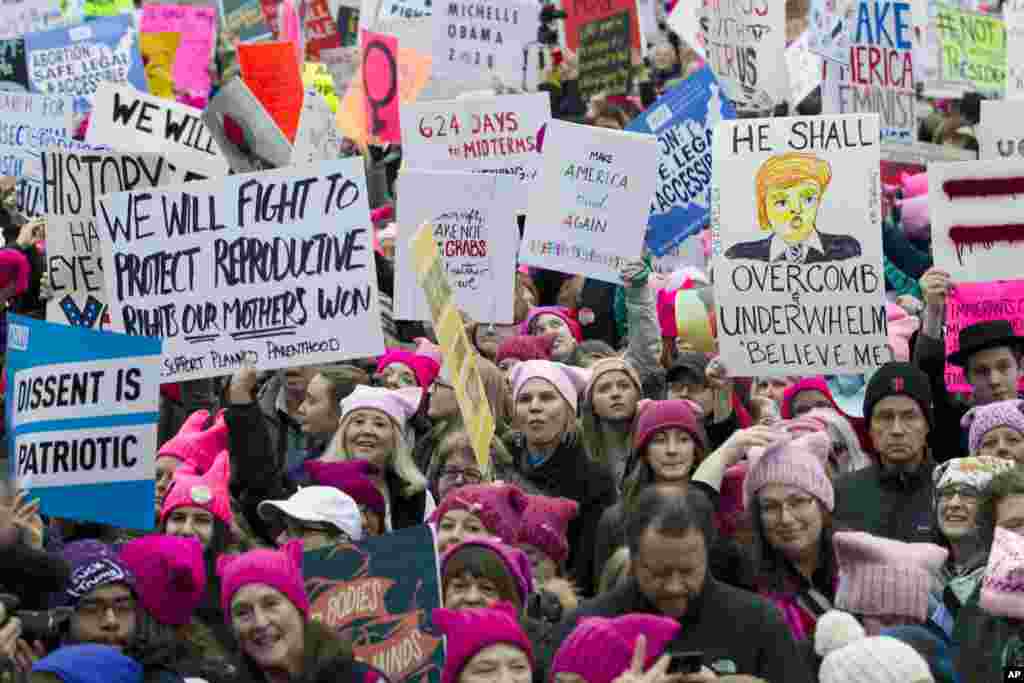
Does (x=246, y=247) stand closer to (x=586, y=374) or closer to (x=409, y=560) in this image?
(x=586, y=374)

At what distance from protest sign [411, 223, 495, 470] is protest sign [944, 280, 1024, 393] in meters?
2.19

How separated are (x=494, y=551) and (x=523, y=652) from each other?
0.92 metres

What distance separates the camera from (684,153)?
12.5 meters

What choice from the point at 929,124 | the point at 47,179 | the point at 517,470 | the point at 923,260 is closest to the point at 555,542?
the point at 517,470

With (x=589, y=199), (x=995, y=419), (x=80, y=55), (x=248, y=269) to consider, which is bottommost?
(x=995, y=419)

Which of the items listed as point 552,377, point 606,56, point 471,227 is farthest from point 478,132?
point 606,56

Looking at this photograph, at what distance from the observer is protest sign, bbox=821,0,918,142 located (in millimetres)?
13562

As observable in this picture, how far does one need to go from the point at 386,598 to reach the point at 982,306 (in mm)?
3702

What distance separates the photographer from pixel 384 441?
28.0 feet

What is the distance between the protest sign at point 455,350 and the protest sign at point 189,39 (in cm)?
1158

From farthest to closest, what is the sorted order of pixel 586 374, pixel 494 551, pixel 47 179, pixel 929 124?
pixel 929 124 < pixel 47 179 < pixel 586 374 < pixel 494 551

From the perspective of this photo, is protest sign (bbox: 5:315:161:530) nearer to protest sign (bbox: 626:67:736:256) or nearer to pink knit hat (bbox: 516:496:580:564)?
pink knit hat (bbox: 516:496:580:564)

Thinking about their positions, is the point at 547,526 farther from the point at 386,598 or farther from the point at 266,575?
the point at 266,575

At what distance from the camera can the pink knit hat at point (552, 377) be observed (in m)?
8.80
